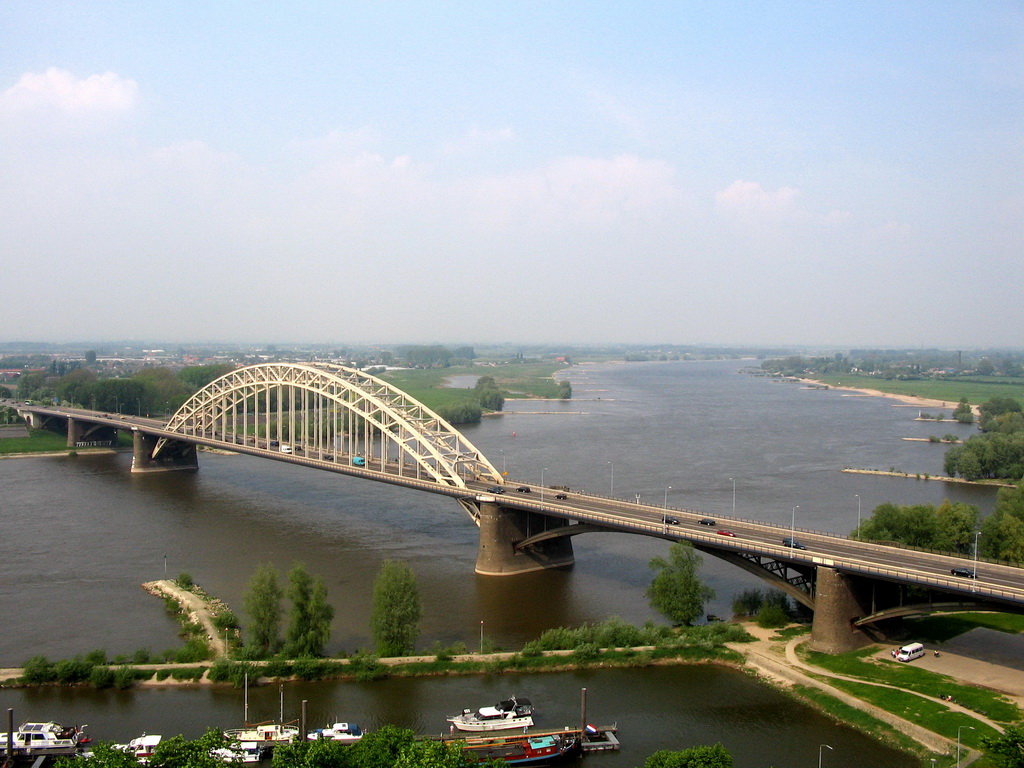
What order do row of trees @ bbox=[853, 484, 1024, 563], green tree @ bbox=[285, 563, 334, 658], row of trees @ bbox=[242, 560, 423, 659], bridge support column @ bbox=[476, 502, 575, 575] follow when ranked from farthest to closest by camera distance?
1. bridge support column @ bbox=[476, 502, 575, 575]
2. row of trees @ bbox=[853, 484, 1024, 563]
3. row of trees @ bbox=[242, 560, 423, 659]
4. green tree @ bbox=[285, 563, 334, 658]

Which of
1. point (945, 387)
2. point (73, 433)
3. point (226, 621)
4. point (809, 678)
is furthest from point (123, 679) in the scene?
point (945, 387)

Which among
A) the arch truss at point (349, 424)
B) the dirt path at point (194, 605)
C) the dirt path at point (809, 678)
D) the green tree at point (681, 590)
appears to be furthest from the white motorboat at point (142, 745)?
the arch truss at point (349, 424)

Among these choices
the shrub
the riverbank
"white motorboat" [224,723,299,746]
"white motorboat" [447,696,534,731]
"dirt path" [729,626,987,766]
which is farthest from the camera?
the riverbank

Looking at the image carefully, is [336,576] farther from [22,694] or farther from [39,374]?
[39,374]

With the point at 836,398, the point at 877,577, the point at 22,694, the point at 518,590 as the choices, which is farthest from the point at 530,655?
the point at 836,398

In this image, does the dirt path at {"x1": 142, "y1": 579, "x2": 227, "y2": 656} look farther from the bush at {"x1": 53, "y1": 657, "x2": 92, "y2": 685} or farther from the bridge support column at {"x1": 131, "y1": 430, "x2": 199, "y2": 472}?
the bridge support column at {"x1": 131, "y1": 430, "x2": 199, "y2": 472}

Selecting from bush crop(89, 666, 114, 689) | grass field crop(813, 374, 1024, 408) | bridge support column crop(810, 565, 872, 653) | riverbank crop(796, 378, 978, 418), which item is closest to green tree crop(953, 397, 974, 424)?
riverbank crop(796, 378, 978, 418)
